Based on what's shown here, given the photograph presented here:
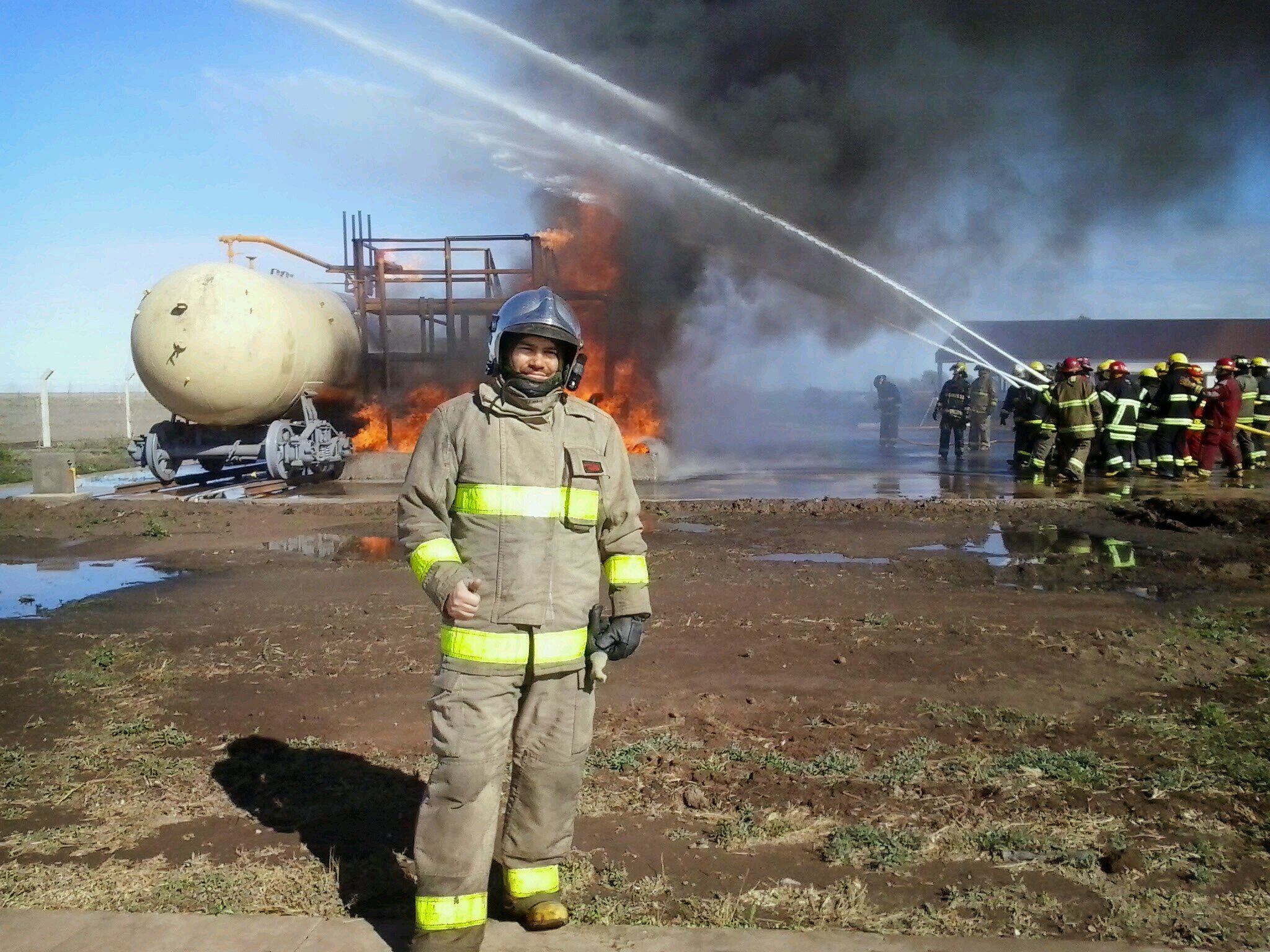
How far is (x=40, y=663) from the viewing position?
18.8 feet

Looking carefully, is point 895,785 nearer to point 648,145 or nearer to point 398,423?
point 398,423

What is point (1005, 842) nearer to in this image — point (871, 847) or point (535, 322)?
point (871, 847)

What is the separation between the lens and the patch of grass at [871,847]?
10.6 feet

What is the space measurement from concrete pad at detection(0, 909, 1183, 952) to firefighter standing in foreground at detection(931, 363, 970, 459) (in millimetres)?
16787

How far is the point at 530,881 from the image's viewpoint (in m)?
2.88

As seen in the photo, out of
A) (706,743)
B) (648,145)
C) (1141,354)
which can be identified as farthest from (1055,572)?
(1141,354)

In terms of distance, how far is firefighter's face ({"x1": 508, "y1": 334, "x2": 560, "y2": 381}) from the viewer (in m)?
2.90

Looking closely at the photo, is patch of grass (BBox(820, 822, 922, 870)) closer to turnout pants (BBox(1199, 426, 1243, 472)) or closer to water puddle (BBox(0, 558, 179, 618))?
water puddle (BBox(0, 558, 179, 618))

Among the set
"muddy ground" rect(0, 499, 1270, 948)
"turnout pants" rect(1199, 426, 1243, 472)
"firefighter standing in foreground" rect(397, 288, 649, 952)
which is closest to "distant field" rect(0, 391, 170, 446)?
"muddy ground" rect(0, 499, 1270, 948)

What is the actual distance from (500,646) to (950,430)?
17.8 metres

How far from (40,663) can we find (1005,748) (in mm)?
5295

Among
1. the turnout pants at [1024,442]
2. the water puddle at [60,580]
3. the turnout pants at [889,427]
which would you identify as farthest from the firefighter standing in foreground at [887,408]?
the water puddle at [60,580]

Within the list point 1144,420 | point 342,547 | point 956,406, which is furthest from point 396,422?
point 1144,420

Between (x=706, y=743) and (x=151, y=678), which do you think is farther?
(x=151, y=678)
